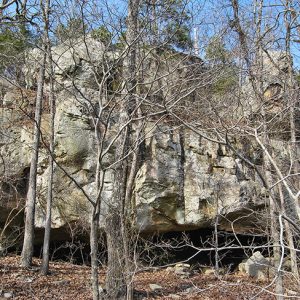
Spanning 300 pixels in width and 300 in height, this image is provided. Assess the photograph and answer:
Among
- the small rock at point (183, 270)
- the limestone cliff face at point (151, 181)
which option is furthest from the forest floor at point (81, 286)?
the limestone cliff face at point (151, 181)

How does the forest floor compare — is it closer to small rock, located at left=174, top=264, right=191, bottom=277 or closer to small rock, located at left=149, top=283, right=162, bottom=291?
small rock, located at left=149, top=283, right=162, bottom=291

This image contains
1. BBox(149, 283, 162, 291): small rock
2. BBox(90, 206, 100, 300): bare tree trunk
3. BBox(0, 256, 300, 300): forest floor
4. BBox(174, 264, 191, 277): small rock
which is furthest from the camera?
BBox(174, 264, 191, 277): small rock

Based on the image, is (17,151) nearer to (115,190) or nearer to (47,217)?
(47,217)

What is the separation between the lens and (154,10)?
6.09m

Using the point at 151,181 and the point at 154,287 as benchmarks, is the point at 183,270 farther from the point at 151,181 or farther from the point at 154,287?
the point at 151,181

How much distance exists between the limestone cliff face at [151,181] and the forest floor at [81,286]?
161cm

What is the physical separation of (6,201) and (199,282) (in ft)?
20.3

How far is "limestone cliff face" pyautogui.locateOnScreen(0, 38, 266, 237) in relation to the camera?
490 inches

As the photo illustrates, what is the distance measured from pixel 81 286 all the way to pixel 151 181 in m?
3.81

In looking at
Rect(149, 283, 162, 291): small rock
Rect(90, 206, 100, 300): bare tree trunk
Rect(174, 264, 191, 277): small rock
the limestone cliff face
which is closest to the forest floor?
Rect(149, 283, 162, 291): small rock

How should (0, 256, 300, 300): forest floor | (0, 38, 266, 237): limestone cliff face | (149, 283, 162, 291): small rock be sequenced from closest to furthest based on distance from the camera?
1. (0, 256, 300, 300): forest floor
2. (149, 283, 162, 291): small rock
3. (0, 38, 266, 237): limestone cliff face

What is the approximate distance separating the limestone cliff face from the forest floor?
1.61 m

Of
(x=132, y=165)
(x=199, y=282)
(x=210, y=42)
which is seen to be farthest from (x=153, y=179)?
(x=210, y=42)

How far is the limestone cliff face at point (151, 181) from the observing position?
1245cm
